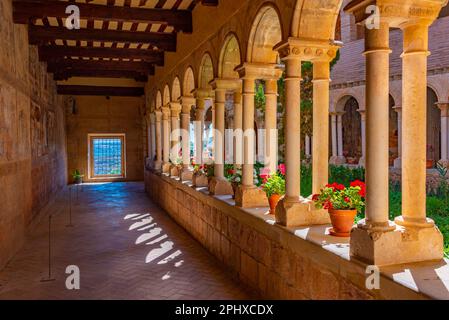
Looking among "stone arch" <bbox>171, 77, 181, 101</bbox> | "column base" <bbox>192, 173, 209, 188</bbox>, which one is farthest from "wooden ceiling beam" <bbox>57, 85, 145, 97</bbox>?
"column base" <bbox>192, 173, 209, 188</bbox>

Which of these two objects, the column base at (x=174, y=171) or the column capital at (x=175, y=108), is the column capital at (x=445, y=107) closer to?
the column capital at (x=175, y=108)

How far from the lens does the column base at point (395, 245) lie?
3.07 metres

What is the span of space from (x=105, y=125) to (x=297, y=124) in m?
16.1

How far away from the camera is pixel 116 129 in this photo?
775 inches

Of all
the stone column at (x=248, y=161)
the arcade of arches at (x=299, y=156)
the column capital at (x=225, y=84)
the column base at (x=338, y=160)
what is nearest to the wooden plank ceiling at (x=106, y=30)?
the arcade of arches at (x=299, y=156)

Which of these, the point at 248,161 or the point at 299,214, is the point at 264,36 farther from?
the point at 299,214

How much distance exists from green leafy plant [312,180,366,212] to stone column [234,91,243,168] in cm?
250

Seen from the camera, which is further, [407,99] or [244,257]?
[244,257]

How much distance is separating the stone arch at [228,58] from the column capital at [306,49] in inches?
88.0
